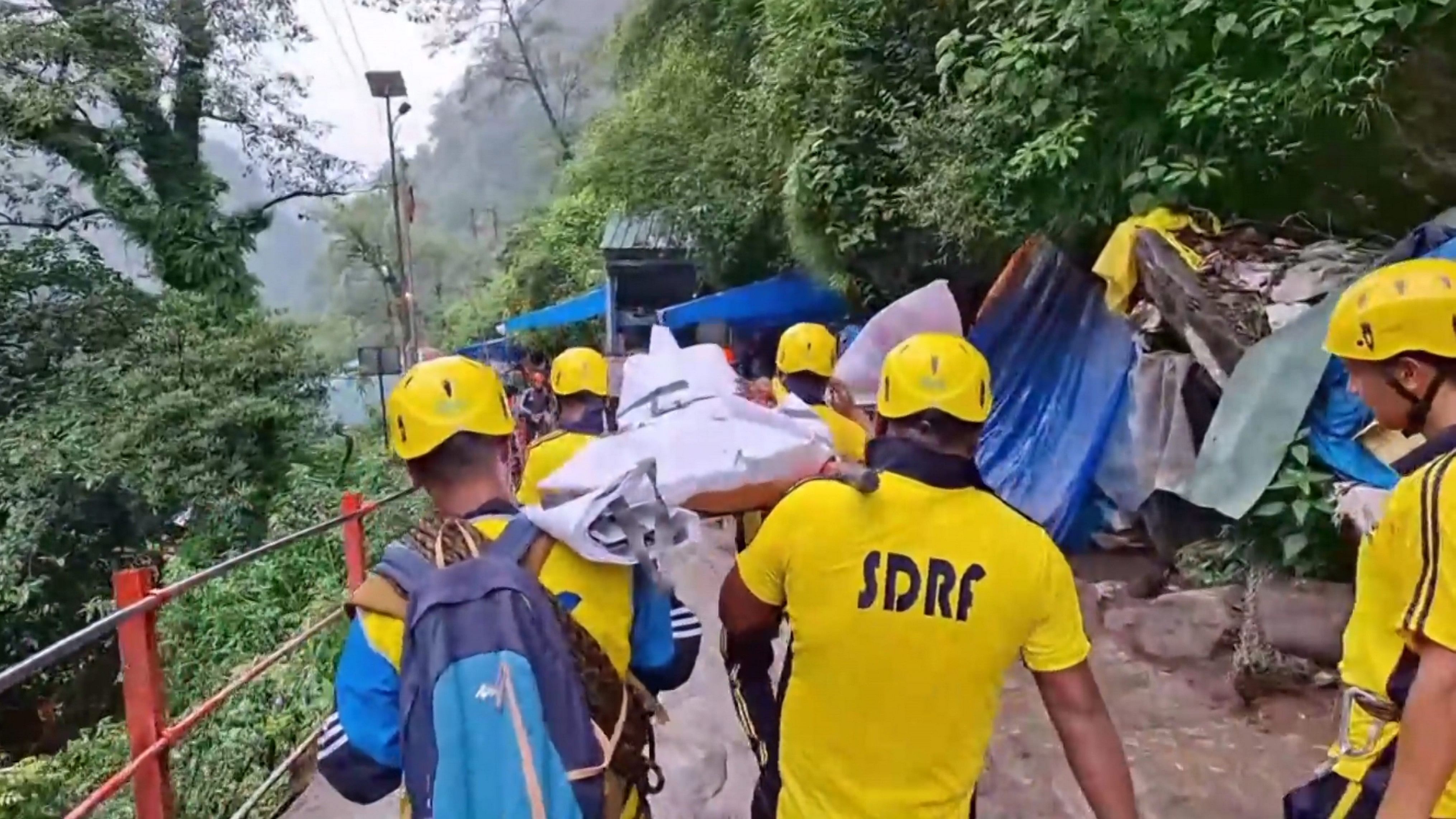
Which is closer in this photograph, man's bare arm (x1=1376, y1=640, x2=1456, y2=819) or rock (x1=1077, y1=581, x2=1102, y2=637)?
man's bare arm (x1=1376, y1=640, x2=1456, y2=819)

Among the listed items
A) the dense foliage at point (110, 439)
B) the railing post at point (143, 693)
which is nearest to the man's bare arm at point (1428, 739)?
the railing post at point (143, 693)

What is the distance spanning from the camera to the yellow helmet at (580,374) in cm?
547

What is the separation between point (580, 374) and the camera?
18.0 feet

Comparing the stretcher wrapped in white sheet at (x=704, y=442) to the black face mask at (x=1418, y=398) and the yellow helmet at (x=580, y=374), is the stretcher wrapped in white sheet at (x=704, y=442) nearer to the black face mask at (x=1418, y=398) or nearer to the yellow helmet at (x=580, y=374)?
the black face mask at (x=1418, y=398)

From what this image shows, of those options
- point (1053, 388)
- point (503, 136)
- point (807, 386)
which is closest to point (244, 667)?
point (807, 386)

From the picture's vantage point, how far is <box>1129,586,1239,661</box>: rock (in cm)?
526

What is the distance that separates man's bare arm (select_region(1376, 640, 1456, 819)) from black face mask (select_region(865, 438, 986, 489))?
716 millimetres

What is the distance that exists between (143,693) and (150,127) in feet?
44.2

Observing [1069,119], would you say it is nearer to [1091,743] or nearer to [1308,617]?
[1308,617]

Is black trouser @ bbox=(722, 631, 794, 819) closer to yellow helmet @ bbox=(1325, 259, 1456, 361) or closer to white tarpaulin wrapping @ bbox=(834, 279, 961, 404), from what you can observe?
white tarpaulin wrapping @ bbox=(834, 279, 961, 404)

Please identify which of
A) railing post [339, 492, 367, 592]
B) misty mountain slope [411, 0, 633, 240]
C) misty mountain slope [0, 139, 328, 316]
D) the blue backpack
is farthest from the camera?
misty mountain slope [411, 0, 633, 240]

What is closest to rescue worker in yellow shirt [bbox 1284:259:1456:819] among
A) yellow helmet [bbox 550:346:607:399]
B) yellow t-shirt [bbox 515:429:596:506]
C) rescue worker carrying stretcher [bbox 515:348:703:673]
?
yellow t-shirt [bbox 515:429:596:506]

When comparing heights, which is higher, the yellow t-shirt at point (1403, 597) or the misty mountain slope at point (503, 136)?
the misty mountain slope at point (503, 136)

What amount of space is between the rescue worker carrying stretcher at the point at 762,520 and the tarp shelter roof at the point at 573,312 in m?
14.6
